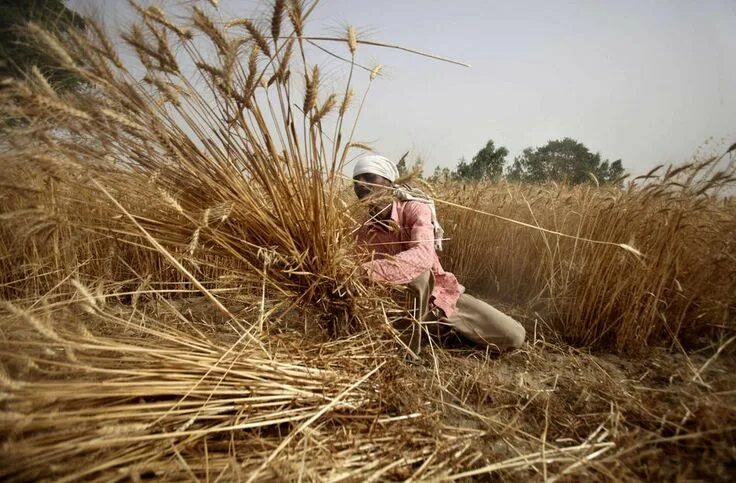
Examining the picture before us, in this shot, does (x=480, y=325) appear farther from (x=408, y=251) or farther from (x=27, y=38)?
(x=27, y=38)

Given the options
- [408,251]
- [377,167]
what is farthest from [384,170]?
[408,251]

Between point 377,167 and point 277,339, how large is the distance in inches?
42.5

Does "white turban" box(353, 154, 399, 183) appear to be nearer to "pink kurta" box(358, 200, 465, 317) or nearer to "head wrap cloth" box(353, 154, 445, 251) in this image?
"head wrap cloth" box(353, 154, 445, 251)

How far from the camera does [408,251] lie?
124cm

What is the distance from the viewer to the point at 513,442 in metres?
0.87

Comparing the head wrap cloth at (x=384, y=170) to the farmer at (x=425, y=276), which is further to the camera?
the head wrap cloth at (x=384, y=170)

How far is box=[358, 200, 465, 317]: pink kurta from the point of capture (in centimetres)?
116

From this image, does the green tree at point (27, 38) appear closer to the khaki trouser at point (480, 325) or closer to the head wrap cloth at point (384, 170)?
the head wrap cloth at point (384, 170)

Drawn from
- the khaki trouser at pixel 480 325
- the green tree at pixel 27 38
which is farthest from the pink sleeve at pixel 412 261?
the green tree at pixel 27 38

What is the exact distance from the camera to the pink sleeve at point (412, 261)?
1.14m

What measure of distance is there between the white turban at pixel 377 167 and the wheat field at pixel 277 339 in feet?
1.75

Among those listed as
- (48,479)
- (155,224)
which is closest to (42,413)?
(48,479)

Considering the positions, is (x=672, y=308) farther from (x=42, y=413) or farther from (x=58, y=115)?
(x=58, y=115)

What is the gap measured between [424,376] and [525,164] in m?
25.4
